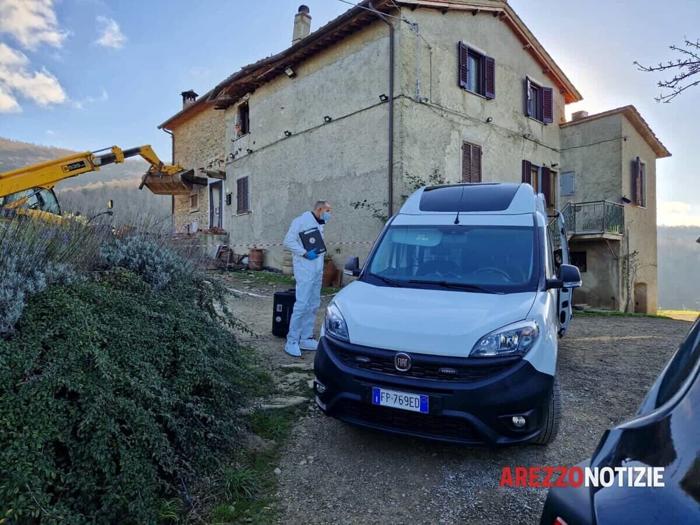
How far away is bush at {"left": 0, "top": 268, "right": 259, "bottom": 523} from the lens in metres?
2.15

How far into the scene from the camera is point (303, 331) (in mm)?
5926

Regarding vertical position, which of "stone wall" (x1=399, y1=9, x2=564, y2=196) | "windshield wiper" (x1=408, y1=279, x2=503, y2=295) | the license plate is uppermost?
"stone wall" (x1=399, y1=9, x2=564, y2=196)

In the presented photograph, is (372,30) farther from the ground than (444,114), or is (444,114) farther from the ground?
(372,30)

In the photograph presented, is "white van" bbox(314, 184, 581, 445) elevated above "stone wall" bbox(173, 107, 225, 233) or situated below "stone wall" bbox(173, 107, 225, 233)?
below

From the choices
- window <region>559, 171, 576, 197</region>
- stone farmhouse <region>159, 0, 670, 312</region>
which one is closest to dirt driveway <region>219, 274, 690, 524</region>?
stone farmhouse <region>159, 0, 670, 312</region>

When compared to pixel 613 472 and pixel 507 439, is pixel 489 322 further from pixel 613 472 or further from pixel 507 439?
pixel 613 472

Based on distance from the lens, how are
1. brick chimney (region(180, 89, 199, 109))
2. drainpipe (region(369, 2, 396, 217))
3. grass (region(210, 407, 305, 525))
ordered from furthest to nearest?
brick chimney (region(180, 89, 199, 109)) < drainpipe (region(369, 2, 396, 217)) < grass (region(210, 407, 305, 525))

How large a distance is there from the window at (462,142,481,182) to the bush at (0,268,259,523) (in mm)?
11000

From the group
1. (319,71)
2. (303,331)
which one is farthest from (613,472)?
(319,71)

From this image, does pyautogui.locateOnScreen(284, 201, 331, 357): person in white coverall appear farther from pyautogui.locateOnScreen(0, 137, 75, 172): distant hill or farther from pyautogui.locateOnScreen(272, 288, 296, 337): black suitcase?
pyautogui.locateOnScreen(0, 137, 75, 172): distant hill

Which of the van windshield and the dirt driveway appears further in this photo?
the van windshield

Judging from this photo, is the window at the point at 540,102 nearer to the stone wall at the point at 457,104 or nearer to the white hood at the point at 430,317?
the stone wall at the point at 457,104

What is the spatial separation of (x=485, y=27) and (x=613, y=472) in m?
15.0

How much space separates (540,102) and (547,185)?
2.98m
